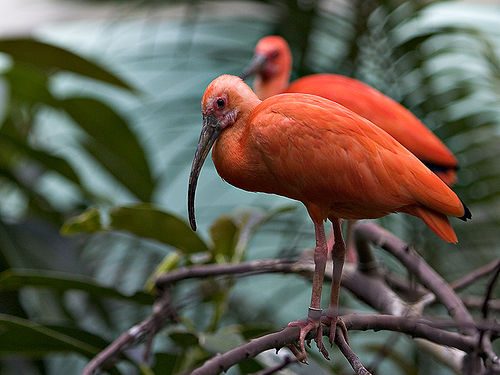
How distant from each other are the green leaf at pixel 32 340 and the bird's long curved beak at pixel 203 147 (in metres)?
0.32

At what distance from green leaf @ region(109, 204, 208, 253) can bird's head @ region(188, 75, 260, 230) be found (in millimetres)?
319

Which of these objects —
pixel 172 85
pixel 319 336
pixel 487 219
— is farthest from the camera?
pixel 172 85

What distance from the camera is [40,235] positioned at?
2.24 m

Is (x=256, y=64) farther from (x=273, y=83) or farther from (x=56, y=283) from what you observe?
(x=56, y=283)

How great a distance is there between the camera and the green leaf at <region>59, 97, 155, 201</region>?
96.7 inches

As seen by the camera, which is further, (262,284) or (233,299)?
(262,284)

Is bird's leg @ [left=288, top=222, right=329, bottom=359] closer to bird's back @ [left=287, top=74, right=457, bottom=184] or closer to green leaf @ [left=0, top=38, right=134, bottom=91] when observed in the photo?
bird's back @ [left=287, top=74, right=457, bottom=184]

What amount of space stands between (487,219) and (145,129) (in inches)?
47.2

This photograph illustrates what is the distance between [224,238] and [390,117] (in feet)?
1.51

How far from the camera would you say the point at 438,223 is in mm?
1202

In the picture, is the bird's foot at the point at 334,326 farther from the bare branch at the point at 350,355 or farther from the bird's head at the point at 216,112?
the bird's head at the point at 216,112

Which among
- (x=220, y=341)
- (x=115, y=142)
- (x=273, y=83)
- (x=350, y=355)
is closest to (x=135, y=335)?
(x=220, y=341)

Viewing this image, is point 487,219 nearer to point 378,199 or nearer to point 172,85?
point 172,85

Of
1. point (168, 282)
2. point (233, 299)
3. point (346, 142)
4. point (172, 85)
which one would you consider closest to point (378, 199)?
point (346, 142)
